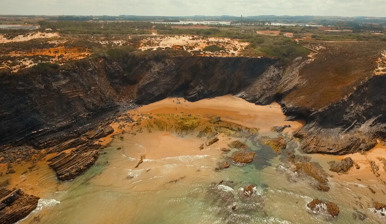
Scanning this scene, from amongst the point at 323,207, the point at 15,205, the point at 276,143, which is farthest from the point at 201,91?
the point at 15,205

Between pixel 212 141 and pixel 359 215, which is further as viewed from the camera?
pixel 212 141

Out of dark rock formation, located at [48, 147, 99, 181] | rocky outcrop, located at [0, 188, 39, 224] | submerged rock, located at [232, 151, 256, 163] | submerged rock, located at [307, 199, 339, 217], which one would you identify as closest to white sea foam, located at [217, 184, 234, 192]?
submerged rock, located at [232, 151, 256, 163]

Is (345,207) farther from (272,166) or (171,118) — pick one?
(171,118)

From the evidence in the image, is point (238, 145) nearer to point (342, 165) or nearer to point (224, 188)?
point (224, 188)

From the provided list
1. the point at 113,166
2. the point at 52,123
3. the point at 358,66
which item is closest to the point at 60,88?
the point at 52,123

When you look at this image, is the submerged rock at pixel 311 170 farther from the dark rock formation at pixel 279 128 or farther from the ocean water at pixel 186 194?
the dark rock formation at pixel 279 128
